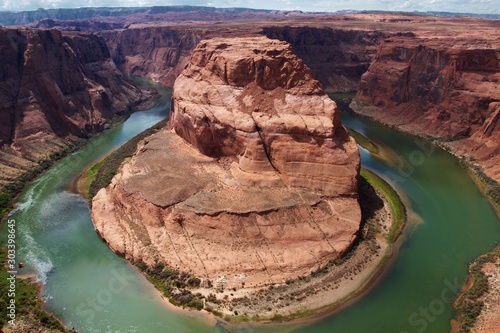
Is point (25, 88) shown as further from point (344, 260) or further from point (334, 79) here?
point (334, 79)

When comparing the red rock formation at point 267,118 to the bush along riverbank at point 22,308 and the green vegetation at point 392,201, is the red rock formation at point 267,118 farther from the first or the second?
the bush along riverbank at point 22,308

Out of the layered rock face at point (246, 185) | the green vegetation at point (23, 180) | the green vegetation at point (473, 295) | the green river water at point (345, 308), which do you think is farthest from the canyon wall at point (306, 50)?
the green vegetation at point (473, 295)

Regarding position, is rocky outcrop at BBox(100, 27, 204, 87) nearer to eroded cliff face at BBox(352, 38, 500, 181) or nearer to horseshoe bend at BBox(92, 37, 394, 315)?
eroded cliff face at BBox(352, 38, 500, 181)

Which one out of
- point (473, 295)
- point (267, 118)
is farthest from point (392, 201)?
point (267, 118)

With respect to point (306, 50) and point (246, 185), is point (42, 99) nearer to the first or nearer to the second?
point (246, 185)

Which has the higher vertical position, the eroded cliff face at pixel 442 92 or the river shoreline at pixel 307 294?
the eroded cliff face at pixel 442 92

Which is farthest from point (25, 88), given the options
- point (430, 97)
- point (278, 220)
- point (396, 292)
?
point (430, 97)

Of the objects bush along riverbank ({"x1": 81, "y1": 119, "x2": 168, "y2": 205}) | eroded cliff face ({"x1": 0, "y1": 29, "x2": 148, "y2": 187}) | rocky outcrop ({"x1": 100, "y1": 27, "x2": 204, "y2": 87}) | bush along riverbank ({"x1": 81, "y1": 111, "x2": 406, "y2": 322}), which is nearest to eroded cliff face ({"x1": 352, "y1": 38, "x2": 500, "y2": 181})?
bush along riverbank ({"x1": 81, "y1": 111, "x2": 406, "y2": 322})
